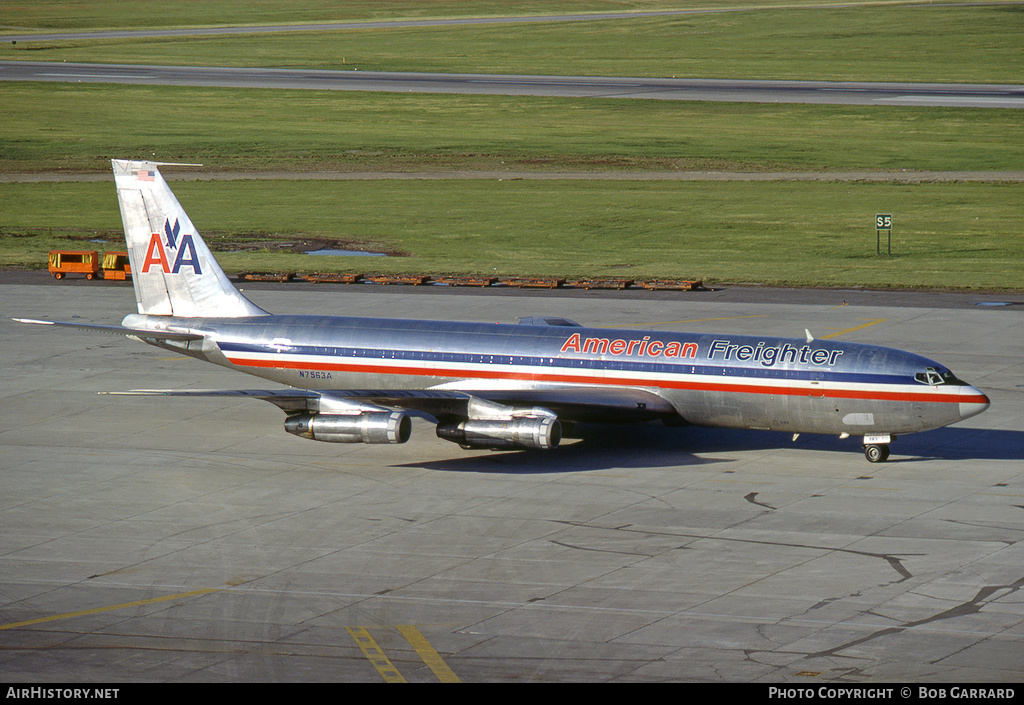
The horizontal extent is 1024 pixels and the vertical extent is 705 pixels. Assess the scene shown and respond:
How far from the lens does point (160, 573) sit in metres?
35.0

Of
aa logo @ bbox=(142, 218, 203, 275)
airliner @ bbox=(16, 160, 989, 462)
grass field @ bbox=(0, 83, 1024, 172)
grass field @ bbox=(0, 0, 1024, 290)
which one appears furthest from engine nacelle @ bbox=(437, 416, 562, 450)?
grass field @ bbox=(0, 83, 1024, 172)

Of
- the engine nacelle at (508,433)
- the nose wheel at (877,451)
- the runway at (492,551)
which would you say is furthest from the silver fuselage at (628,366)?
the engine nacelle at (508,433)

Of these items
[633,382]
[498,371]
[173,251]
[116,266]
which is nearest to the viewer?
[633,382]

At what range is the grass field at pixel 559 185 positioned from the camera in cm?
8850

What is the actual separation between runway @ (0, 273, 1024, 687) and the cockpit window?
2979mm

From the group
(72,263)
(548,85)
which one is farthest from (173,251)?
(548,85)

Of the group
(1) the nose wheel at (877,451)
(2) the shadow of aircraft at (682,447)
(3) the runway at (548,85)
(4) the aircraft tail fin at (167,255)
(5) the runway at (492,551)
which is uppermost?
(3) the runway at (548,85)

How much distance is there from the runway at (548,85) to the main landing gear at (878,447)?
112 meters

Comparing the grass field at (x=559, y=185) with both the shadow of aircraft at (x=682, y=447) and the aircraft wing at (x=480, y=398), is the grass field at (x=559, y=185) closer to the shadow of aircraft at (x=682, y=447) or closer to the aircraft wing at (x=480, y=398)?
the shadow of aircraft at (x=682, y=447)

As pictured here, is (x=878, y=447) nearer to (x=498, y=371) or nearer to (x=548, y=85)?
(x=498, y=371)

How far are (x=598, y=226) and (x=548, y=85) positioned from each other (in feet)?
254

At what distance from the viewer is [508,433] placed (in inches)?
1757

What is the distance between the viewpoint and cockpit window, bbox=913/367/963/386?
4391 cm
